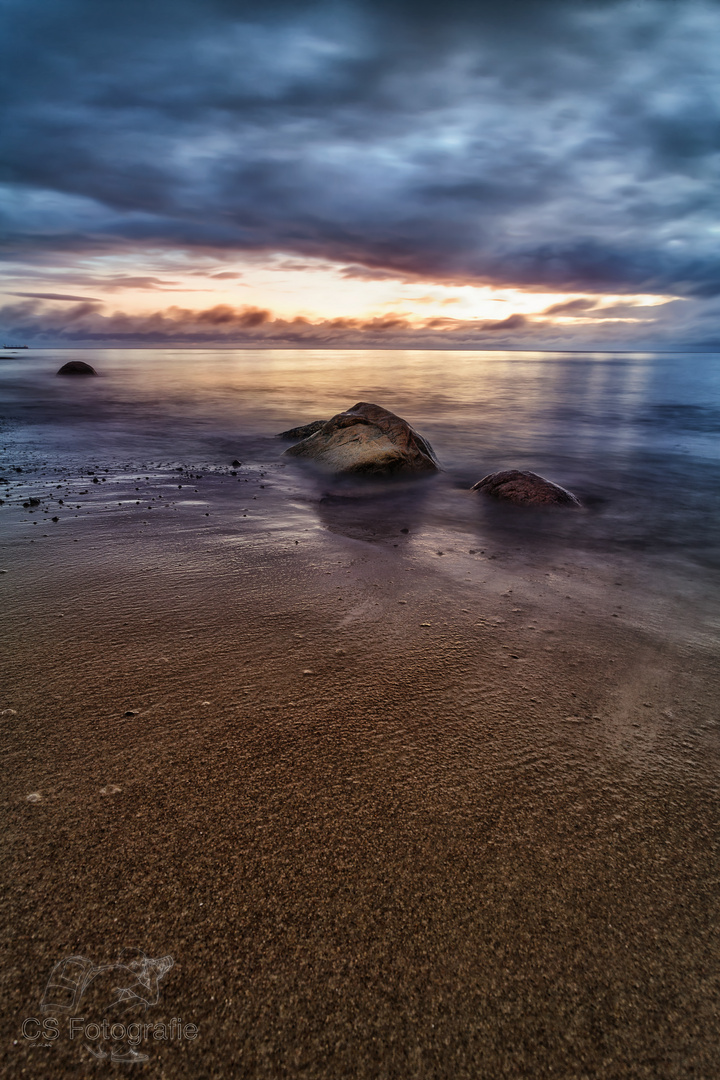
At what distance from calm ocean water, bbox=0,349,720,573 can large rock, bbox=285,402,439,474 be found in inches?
24.3

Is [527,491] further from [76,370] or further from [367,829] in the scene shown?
[76,370]

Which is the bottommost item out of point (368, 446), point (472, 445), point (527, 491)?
point (527, 491)

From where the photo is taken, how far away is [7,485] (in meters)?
7.43

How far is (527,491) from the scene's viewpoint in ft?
25.5

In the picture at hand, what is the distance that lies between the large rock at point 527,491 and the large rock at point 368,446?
187 centimetres

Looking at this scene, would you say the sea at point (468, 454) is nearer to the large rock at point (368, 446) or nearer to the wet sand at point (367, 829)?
the large rock at point (368, 446)

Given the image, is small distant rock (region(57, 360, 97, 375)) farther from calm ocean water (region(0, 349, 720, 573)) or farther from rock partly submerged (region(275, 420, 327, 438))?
rock partly submerged (region(275, 420, 327, 438))

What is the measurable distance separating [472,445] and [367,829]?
13.2m

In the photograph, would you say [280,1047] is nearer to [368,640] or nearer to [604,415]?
[368,640]

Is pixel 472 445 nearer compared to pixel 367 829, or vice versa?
pixel 367 829

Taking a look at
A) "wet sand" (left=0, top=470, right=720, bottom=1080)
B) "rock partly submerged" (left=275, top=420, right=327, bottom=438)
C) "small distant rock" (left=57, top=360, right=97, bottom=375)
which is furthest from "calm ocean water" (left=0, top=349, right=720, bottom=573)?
"small distant rock" (left=57, top=360, right=97, bottom=375)

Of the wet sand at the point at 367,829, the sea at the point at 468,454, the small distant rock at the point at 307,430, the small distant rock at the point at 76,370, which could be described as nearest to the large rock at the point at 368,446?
the sea at the point at 468,454

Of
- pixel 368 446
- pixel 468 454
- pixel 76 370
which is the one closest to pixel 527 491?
pixel 368 446

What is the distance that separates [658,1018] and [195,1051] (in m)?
1.32
